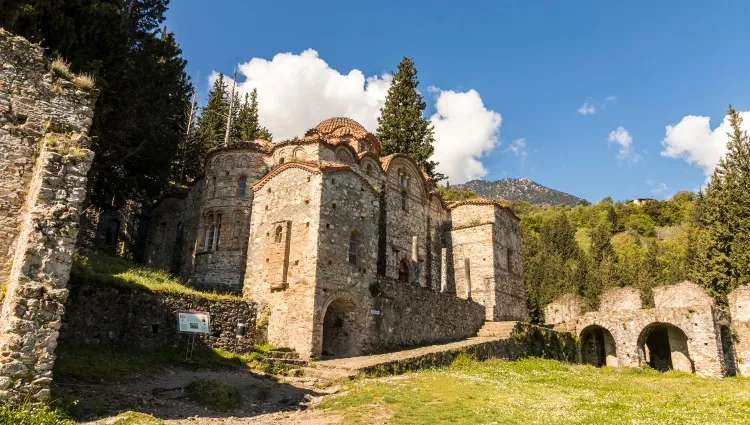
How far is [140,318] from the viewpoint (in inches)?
588

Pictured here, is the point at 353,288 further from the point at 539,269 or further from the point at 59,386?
the point at 539,269

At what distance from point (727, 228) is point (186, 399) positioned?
117ft

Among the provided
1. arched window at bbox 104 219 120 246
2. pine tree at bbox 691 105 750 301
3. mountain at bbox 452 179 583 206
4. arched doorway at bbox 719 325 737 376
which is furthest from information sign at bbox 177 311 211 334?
mountain at bbox 452 179 583 206

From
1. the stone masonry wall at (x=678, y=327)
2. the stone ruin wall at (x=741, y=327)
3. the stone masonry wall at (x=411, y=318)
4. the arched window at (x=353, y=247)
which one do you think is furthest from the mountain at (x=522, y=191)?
the arched window at (x=353, y=247)

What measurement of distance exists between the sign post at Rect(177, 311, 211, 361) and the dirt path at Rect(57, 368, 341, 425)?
112cm

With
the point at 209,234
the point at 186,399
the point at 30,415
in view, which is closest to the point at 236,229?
the point at 209,234

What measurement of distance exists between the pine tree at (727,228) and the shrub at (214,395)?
32391mm

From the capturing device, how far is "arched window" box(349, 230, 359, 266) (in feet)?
66.0

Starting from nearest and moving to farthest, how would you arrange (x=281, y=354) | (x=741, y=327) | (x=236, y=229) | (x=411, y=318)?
(x=281, y=354), (x=411, y=318), (x=236, y=229), (x=741, y=327)

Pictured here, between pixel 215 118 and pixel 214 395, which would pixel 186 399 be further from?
pixel 215 118

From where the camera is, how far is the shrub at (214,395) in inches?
438

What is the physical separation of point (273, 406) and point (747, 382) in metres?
23.9

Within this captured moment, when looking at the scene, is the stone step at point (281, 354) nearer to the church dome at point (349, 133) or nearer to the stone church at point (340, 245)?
the stone church at point (340, 245)

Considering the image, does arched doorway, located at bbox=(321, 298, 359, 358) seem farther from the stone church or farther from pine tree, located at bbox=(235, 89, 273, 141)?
pine tree, located at bbox=(235, 89, 273, 141)
